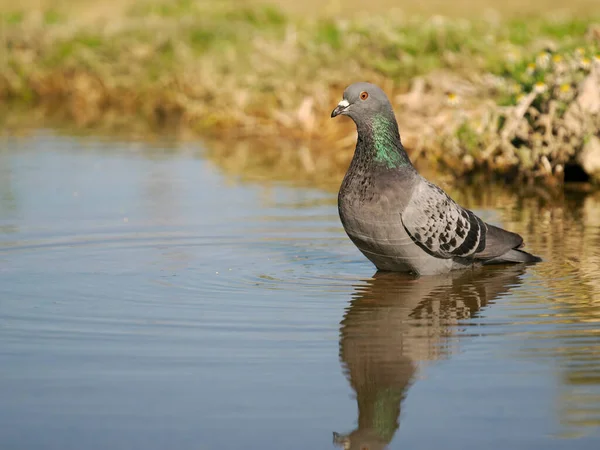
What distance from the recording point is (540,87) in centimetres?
1058

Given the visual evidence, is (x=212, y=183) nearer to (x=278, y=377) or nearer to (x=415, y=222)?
(x=415, y=222)

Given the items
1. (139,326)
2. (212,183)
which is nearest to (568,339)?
(139,326)

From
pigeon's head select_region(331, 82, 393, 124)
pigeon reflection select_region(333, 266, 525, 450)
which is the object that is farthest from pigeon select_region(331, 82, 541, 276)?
pigeon reflection select_region(333, 266, 525, 450)

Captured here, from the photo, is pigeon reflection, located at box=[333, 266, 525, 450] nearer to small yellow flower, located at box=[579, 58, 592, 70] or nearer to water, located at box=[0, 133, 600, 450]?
water, located at box=[0, 133, 600, 450]

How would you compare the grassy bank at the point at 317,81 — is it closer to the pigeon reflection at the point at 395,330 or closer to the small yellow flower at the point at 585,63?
the small yellow flower at the point at 585,63

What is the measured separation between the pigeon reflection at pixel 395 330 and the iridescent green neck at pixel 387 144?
70 centimetres

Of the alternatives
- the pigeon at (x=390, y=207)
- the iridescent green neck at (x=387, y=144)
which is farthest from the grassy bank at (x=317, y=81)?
the iridescent green neck at (x=387, y=144)

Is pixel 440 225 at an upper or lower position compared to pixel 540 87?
lower

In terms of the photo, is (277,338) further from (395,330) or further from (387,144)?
(387,144)

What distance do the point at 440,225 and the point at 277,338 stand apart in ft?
6.01

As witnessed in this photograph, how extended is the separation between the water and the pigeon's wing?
20cm

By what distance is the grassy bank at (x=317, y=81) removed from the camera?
11.0 meters

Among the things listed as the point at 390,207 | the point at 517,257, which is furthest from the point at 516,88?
the point at 390,207

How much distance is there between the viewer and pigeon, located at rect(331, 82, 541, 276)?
667 centimetres
